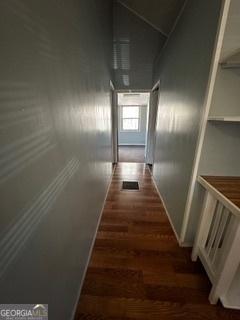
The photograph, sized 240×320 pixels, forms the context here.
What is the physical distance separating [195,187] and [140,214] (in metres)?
0.98

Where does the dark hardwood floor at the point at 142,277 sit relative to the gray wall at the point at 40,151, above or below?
below

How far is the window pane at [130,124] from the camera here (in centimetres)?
→ 744

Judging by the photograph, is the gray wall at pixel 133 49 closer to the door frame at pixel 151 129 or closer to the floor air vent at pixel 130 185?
the door frame at pixel 151 129

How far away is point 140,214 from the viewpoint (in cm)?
215

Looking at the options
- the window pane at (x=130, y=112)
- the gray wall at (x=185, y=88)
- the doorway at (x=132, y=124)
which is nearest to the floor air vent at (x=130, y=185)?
the gray wall at (x=185, y=88)

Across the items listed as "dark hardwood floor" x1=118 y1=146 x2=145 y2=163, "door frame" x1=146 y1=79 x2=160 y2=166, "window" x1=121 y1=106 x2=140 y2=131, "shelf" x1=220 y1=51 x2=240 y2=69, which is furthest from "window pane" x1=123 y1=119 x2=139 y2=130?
"shelf" x1=220 y1=51 x2=240 y2=69

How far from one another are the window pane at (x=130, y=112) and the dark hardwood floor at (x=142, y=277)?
5962 millimetres

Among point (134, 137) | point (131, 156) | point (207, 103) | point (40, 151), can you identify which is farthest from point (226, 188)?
point (134, 137)

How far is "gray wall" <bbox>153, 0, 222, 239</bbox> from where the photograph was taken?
121 centimetres

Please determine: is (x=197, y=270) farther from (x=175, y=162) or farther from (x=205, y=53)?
(x=205, y=53)

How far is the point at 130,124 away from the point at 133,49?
4392 millimetres

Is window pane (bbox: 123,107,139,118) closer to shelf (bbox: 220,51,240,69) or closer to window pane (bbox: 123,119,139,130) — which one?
window pane (bbox: 123,119,139,130)

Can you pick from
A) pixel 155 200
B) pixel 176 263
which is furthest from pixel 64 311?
pixel 155 200

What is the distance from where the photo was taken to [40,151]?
64cm
